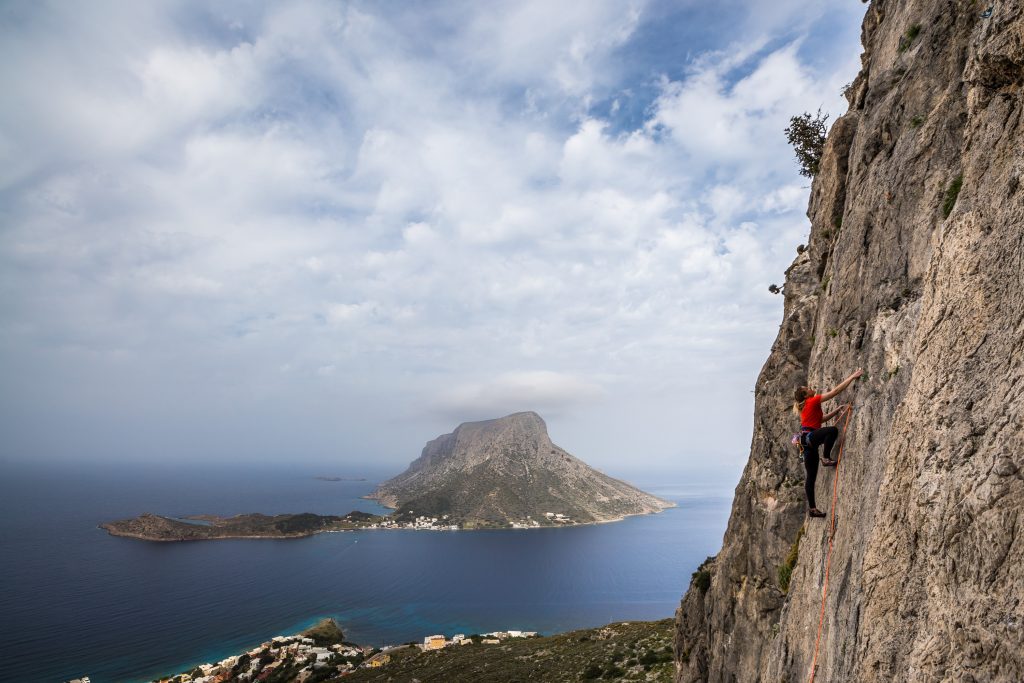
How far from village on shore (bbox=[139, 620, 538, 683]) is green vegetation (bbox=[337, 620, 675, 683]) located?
15.1 ft

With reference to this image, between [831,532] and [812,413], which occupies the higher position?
[812,413]

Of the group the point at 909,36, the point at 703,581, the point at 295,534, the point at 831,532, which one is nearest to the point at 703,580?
the point at 703,581

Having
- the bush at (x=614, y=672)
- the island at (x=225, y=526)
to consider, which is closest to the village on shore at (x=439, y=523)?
the island at (x=225, y=526)

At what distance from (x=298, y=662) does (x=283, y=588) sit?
180 ft

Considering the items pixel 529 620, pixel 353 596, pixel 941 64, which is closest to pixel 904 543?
pixel 941 64

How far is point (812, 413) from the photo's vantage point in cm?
902

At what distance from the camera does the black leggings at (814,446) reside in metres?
9.11

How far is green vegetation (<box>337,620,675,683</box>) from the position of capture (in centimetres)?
3850

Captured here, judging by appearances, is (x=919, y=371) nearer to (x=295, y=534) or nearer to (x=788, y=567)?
(x=788, y=567)

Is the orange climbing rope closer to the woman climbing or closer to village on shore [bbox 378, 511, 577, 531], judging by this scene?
the woman climbing

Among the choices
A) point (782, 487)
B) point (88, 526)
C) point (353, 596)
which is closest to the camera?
point (782, 487)

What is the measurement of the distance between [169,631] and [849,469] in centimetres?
11116

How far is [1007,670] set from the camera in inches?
151

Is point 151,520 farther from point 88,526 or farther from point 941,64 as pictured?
point 941,64
